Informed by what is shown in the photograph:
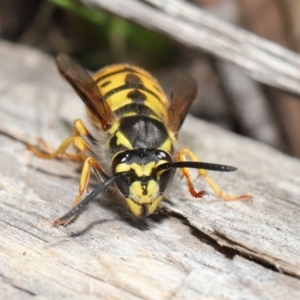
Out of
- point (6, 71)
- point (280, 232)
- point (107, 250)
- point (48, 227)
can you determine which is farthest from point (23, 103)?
point (280, 232)

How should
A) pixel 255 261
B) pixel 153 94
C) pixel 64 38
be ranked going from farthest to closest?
pixel 64 38 → pixel 153 94 → pixel 255 261

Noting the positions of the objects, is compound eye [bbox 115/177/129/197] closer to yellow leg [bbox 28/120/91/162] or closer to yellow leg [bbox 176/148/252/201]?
yellow leg [bbox 176/148/252/201]

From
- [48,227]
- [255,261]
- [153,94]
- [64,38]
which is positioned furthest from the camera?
[64,38]

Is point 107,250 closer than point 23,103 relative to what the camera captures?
Yes

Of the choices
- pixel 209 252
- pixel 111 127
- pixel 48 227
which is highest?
pixel 111 127

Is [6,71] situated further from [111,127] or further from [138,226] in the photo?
[138,226]

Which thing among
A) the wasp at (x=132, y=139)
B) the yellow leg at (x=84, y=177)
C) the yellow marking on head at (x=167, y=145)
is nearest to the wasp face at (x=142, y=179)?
the wasp at (x=132, y=139)

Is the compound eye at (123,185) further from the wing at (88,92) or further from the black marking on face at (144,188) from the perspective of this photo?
the wing at (88,92)
